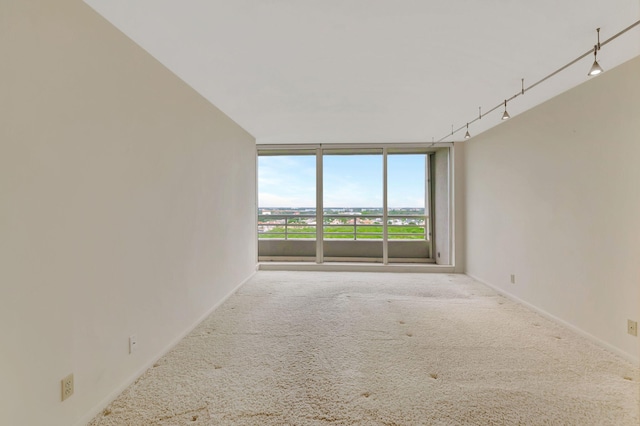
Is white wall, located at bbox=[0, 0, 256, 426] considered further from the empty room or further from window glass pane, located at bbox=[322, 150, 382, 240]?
window glass pane, located at bbox=[322, 150, 382, 240]

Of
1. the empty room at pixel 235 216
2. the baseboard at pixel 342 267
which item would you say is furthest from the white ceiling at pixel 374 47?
the baseboard at pixel 342 267

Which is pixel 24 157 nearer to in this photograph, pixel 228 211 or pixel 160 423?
pixel 160 423

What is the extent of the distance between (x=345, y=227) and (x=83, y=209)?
4813mm

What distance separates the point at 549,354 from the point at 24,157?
3.56 metres

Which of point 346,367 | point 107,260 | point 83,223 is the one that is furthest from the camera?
point 346,367

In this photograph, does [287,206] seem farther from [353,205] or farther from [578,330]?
[578,330]

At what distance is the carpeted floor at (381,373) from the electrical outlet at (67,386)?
27cm

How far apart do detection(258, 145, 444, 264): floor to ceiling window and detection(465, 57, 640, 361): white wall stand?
5.79 feet

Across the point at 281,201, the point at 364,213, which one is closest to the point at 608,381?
the point at 364,213

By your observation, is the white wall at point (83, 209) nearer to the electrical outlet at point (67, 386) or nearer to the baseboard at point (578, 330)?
the electrical outlet at point (67, 386)

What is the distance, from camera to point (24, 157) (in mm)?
1194

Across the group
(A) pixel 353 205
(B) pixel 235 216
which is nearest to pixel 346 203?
(A) pixel 353 205

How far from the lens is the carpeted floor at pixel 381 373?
61.1 inches

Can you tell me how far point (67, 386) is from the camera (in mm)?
1395
